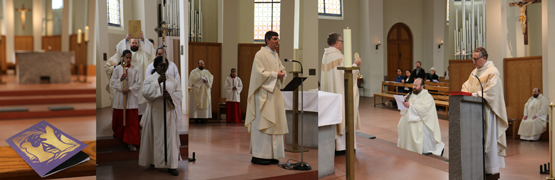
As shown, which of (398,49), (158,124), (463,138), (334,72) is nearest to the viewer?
(158,124)

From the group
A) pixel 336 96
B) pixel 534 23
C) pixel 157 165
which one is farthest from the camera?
pixel 534 23

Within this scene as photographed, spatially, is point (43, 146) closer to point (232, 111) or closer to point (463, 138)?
point (232, 111)

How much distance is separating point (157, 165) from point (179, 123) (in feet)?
1.01

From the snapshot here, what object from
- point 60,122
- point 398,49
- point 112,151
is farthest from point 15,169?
point 398,49

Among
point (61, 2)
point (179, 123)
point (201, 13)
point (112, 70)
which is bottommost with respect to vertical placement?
point (179, 123)

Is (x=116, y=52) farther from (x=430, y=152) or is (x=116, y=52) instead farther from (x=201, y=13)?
(x=430, y=152)

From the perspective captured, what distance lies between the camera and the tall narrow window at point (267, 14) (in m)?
3.90

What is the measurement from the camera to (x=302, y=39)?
398cm

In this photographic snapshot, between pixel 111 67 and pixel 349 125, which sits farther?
pixel 111 67

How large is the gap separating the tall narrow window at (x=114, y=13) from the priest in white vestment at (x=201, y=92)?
1.08 meters

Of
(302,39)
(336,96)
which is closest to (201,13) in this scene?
(302,39)

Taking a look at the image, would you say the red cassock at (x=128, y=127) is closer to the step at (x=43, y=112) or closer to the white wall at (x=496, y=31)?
the step at (x=43, y=112)

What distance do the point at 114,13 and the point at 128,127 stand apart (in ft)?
2.25

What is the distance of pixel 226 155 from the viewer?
13.2 feet
